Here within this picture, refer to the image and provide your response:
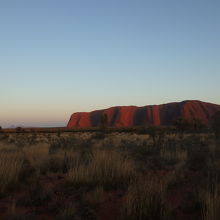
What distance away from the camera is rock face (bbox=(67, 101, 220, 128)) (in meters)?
103

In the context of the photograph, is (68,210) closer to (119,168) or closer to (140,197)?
(140,197)

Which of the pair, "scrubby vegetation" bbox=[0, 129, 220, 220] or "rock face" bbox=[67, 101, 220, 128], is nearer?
"scrubby vegetation" bbox=[0, 129, 220, 220]

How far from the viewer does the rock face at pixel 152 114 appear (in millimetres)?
103119

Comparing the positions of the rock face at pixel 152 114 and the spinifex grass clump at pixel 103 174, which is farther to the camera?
the rock face at pixel 152 114

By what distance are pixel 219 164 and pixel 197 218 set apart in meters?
5.10

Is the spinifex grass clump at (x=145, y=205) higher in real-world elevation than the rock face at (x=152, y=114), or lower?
lower

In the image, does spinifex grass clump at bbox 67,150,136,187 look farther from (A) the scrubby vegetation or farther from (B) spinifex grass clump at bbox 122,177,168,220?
(B) spinifex grass clump at bbox 122,177,168,220

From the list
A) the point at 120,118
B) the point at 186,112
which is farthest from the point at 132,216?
the point at 120,118

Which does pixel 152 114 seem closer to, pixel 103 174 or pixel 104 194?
pixel 103 174

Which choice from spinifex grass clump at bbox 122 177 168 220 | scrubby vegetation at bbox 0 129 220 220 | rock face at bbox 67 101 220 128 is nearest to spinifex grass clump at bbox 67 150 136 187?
scrubby vegetation at bbox 0 129 220 220

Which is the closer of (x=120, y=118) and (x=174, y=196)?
(x=174, y=196)

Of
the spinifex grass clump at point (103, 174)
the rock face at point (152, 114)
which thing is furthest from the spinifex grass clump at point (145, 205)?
the rock face at point (152, 114)

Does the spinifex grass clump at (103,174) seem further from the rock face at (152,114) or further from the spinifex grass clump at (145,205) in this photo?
the rock face at (152,114)

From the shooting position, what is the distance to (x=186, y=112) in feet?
334
